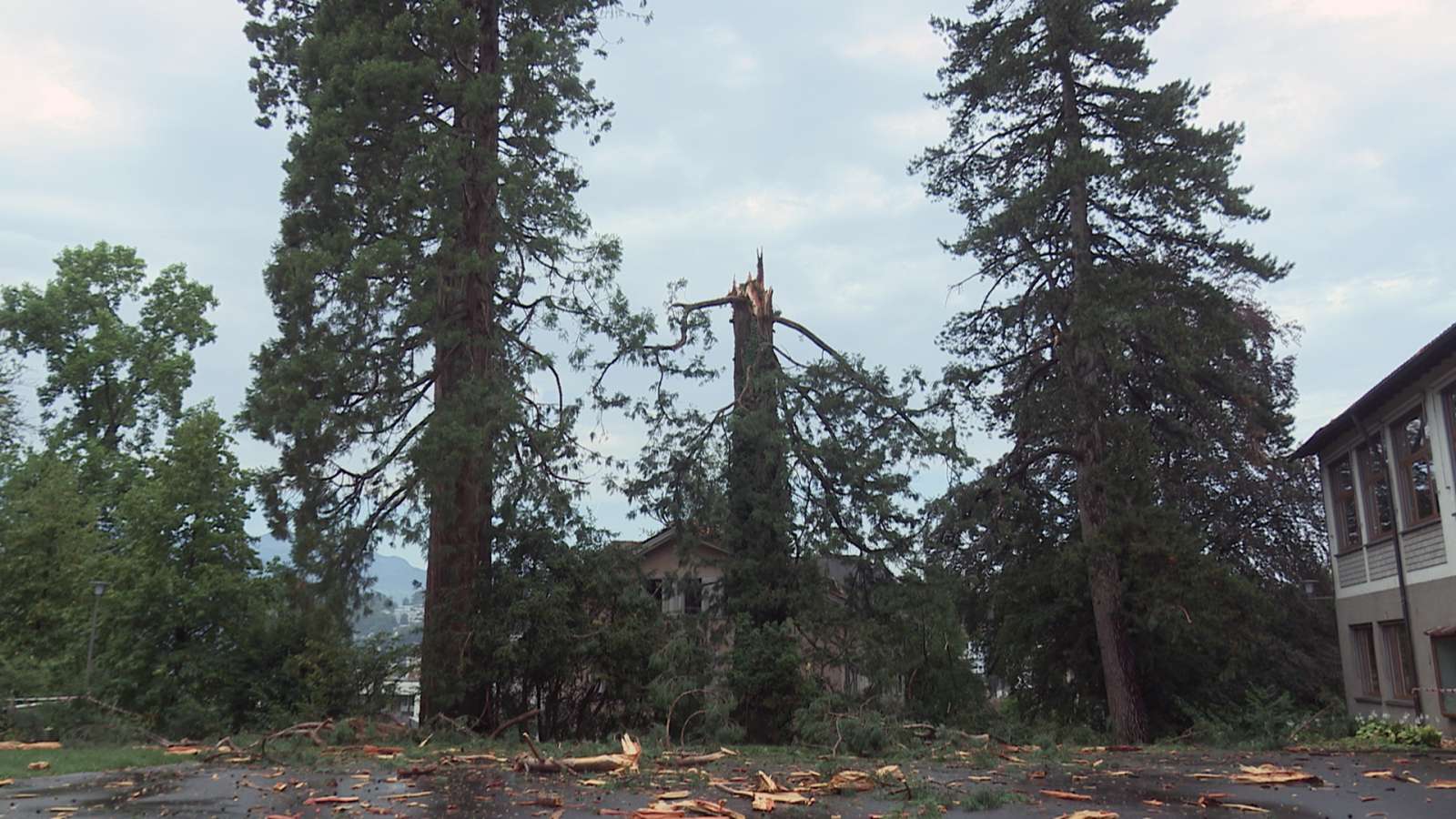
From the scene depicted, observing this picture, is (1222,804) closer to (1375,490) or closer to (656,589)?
(656,589)

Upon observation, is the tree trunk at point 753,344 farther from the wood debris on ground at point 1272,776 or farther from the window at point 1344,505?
the window at point 1344,505

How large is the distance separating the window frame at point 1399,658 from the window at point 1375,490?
1566mm

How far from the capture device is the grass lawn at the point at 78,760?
10.3 metres

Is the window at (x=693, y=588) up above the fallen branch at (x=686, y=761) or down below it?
above

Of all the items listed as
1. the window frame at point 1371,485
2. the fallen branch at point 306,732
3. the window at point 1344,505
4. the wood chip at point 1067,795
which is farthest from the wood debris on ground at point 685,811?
the window at point 1344,505

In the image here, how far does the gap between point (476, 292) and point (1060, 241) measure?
37.9 feet

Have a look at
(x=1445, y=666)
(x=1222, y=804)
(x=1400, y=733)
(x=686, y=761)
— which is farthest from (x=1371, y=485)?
Answer: (x=686, y=761)

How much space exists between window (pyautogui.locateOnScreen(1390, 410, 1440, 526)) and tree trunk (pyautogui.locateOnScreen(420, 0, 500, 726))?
567 inches

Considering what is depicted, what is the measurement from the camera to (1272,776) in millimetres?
8961

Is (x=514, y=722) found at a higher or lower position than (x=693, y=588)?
lower

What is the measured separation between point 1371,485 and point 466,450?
15.8 metres

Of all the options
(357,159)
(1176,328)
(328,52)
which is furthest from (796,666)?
(328,52)

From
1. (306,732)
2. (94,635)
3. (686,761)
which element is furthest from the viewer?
(94,635)

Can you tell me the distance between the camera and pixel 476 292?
719 inches
